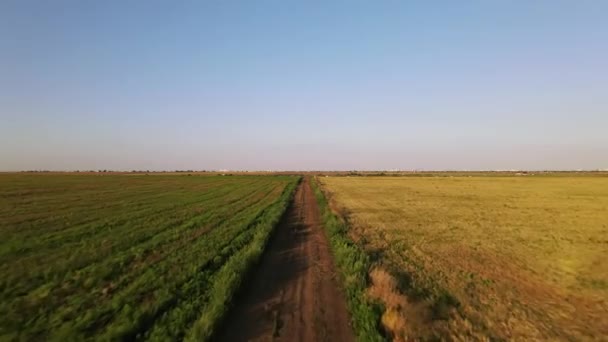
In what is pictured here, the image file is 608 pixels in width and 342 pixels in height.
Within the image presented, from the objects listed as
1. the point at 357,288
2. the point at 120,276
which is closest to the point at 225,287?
the point at 357,288

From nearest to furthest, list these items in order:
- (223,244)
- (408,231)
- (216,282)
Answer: (216,282) → (223,244) → (408,231)

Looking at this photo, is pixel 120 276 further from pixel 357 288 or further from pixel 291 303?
pixel 357 288

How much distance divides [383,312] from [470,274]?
5398 millimetres

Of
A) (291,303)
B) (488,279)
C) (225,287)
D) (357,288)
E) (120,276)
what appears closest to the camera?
(291,303)

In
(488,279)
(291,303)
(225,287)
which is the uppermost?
(225,287)

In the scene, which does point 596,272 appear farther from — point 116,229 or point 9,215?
point 9,215

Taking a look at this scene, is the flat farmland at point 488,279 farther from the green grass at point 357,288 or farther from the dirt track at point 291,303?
the dirt track at point 291,303

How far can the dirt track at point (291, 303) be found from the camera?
261 inches

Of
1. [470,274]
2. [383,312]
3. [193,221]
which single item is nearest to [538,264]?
[470,274]

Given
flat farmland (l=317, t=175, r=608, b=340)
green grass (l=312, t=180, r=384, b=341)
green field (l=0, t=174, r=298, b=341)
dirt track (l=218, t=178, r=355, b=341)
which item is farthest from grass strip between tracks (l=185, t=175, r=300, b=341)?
flat farmland (l=317, t=175, r=608, b=340)

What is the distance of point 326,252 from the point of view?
13.5 meters

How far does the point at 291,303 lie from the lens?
822 cm

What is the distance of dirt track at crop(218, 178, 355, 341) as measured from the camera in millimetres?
6637

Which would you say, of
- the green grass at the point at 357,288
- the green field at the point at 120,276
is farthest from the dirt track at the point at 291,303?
the green field at the point at 120,276
